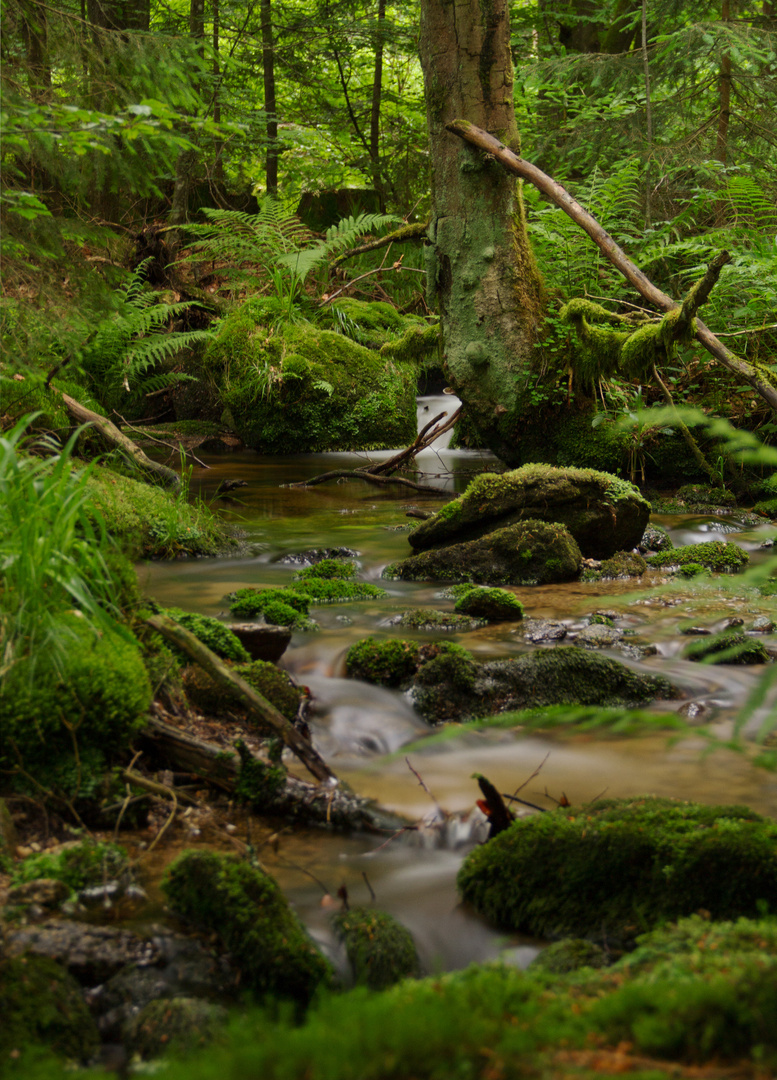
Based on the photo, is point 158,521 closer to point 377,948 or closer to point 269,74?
point 377,948

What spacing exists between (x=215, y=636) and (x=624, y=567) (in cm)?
379

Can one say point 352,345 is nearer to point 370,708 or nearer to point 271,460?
point 271,460

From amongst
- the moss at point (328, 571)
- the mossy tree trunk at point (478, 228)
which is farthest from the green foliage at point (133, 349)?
the moss at point (328, 571)

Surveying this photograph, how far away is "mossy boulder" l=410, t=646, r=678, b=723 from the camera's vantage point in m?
3.82

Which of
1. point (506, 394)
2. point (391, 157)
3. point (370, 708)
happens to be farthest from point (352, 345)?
point (370, 708)

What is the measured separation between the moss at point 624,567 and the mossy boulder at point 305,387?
5676mm

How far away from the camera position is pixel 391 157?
1698cm

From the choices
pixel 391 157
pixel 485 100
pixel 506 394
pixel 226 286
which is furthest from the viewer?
pixel 391 157

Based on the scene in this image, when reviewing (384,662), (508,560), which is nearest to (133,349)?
(508,560)

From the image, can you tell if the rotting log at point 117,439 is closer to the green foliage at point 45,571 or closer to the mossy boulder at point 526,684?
the green foliage at point 45,571

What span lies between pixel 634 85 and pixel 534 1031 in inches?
532

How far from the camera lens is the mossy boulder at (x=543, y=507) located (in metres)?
6.51

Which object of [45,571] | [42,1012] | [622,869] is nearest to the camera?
[42,1012]

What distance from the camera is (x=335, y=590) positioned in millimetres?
5613
